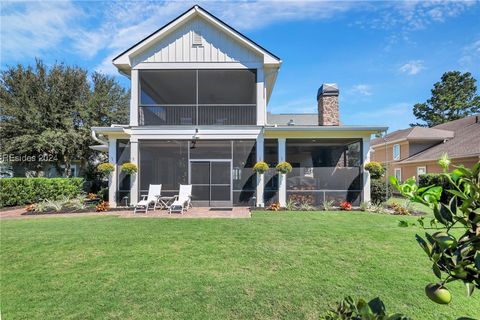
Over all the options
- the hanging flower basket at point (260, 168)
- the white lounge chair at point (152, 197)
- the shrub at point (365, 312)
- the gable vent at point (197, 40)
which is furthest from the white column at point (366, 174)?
the shrub at point (365, 312)

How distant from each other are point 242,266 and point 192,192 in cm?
796

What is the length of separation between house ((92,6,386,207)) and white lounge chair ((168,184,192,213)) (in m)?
0.83

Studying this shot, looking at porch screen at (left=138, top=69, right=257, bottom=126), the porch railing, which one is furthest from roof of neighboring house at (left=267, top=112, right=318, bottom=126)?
the porch railing

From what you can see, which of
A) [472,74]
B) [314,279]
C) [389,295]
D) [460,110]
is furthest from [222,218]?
[472,74]

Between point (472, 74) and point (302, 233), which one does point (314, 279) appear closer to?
point (302, 233)

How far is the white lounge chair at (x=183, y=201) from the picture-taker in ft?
34.9

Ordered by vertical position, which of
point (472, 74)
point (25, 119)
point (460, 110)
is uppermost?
point (472, 74)

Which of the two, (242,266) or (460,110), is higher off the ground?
(460,110)

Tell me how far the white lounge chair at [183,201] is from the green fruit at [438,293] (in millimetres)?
10007

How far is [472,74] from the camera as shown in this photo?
3812 cm

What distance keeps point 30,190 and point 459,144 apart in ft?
85.8

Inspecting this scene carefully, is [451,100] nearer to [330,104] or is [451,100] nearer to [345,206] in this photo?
[330,104]

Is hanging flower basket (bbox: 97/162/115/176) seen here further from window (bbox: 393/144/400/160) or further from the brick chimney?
window (bbox: 393/144/400/160)

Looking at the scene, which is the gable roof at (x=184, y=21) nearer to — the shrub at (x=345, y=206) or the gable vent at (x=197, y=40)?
the gable vent at (x=197, y=40)
